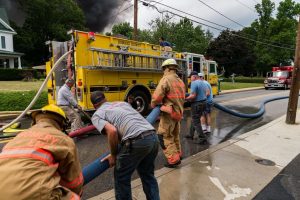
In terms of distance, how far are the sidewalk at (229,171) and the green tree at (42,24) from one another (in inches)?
1936

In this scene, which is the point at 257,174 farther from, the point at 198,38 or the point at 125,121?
the point at 198,38

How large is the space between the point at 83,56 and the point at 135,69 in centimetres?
194

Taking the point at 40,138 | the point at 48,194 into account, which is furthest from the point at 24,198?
the point at 40,138

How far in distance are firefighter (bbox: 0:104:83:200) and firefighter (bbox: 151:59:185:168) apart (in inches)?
102

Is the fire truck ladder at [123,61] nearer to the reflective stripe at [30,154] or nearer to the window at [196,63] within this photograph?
the window at [196,63]

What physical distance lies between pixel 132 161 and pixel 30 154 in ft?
4.36

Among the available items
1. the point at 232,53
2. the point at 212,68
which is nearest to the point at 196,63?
the point at 212,68

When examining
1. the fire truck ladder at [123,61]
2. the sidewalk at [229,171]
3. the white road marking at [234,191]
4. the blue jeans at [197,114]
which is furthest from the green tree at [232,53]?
the white road marking at [234,191]

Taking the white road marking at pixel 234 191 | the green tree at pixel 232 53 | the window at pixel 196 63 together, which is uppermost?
the green tree at pixel 232 53

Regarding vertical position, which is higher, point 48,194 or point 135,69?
point 135,69

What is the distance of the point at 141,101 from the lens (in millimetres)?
9641

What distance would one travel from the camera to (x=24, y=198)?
59.2 inches

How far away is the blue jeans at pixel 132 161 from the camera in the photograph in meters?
2.78

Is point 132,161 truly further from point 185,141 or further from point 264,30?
point 264,30
